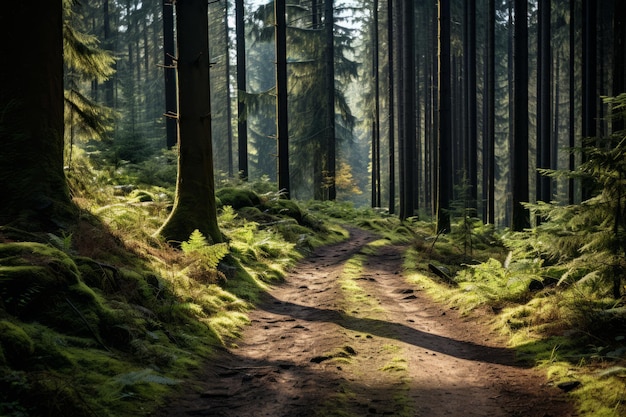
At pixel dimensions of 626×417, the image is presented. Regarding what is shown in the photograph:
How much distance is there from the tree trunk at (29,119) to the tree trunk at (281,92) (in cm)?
1185

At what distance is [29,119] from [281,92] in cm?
1316

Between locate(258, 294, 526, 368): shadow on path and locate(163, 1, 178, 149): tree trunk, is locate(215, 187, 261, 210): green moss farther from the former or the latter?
locate(258, 294, 526, 368): shadow on path

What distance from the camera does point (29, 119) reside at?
759cm

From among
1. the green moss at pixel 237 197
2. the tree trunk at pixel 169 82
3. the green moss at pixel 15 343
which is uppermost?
the tree trunk at pixel 169 82

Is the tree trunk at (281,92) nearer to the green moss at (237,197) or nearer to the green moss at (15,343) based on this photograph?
the green moss at (237,197)

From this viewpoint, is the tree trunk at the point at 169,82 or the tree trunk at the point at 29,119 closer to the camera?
the tree trunk at the point at 29,119

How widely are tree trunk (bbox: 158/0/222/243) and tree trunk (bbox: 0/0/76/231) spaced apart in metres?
2.46

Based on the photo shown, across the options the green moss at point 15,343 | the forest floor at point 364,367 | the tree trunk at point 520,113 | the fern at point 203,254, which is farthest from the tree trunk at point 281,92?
the green moss at point 15,343

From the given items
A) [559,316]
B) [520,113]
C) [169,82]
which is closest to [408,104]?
[520,113]

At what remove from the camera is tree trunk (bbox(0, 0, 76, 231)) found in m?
7.43

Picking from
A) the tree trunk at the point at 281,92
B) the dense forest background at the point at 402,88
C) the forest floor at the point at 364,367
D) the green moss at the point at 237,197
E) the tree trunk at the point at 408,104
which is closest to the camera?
the forest floor at the point at 364,367

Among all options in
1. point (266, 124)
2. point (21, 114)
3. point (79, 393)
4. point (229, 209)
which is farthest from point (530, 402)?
point (266, 124)

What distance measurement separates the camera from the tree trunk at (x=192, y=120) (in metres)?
9.85

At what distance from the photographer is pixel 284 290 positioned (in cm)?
982
